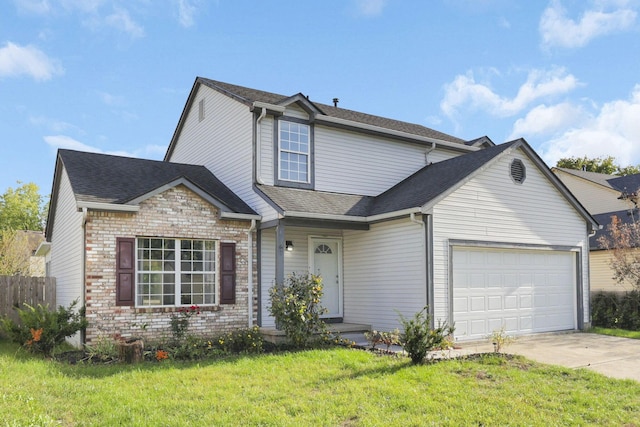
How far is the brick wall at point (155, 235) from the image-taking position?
36.6 feet

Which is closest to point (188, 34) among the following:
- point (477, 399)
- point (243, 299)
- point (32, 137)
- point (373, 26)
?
point (373, 26)

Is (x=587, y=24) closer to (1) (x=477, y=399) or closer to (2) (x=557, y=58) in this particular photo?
(2) (x=557, y=58)

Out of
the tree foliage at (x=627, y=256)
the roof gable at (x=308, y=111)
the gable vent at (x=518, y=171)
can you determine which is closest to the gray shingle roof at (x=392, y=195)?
the gable vent at (x=518, y=171)

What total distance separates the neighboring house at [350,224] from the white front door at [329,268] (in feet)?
0.10

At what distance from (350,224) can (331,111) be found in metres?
4.98

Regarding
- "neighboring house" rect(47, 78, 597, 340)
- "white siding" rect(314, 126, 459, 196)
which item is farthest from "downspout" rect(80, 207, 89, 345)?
"white siding" rect(314, 126, 459, 196)

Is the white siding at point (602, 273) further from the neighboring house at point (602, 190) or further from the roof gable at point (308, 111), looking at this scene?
the roof gable at point (308, 111)

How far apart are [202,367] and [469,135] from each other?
14959mm

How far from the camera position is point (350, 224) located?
44.5 feet

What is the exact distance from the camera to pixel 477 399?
291 inches

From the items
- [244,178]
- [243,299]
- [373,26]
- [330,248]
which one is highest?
[373,26]

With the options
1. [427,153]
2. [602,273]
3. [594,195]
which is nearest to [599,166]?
[594,195]

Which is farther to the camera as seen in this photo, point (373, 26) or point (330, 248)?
point (330, 248)

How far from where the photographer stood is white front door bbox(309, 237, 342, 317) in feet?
47.6
